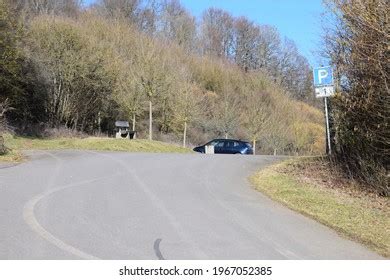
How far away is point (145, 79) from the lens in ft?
147

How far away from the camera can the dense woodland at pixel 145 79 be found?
39.6m

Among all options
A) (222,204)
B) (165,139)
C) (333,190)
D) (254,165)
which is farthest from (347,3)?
(165,139)

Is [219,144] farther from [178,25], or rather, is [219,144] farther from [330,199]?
[178,25]

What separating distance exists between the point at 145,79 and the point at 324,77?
102 feet

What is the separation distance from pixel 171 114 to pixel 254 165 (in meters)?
30.5

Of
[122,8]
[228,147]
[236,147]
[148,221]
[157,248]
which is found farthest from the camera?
[122,8]

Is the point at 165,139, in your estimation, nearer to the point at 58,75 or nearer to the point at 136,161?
the point at 58,75

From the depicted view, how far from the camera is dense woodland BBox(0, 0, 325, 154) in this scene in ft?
130

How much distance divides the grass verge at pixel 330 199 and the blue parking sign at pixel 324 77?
274 centimetres

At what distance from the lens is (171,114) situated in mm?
49406

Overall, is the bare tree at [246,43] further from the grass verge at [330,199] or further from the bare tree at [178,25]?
the grass verge at [330,199]

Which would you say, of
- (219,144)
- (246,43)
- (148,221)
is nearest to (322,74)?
(148,221)

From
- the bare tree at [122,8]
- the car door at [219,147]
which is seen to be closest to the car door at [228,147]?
the car door at [219,147]

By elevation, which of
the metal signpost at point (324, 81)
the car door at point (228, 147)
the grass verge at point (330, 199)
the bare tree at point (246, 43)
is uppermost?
the bare tree at point (246, 43)
